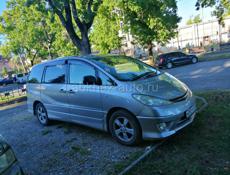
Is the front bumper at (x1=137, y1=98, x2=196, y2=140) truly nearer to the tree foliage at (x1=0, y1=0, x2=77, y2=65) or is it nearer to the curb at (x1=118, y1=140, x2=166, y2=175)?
the curb at (x1=118, y1=140, x2=166, y2=175)

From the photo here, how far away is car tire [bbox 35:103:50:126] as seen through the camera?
6.27m

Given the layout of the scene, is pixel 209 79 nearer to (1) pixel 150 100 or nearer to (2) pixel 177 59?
(1) pixel 150 100

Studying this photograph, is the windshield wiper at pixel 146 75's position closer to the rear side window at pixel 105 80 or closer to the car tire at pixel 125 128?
the rear side window at pixel 105 80

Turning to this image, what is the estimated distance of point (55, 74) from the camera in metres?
5.69

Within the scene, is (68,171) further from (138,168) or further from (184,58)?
(184,58)

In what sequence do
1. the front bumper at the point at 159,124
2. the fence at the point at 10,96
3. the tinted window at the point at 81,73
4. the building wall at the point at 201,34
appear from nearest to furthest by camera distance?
the front bumper at the point at 159,124 → the tinted window at the point at 81,73 → the fence at the point at 10,96 → the building wall at the point at 201,34

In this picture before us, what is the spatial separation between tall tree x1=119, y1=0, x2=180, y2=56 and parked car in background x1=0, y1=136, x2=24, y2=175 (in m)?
20.5

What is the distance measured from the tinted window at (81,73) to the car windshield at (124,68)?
0.74 ft

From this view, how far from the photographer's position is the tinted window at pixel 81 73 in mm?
4668

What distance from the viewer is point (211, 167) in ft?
10.5

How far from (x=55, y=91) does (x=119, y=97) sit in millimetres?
2117

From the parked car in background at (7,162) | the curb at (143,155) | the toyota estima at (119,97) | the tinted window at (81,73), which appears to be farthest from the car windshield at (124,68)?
the parked car in background at (7,162)

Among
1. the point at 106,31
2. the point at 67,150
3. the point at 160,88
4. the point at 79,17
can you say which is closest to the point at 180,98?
the point at 160,88

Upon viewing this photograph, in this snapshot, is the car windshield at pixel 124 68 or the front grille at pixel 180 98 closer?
the front grille at pixel 180 98
